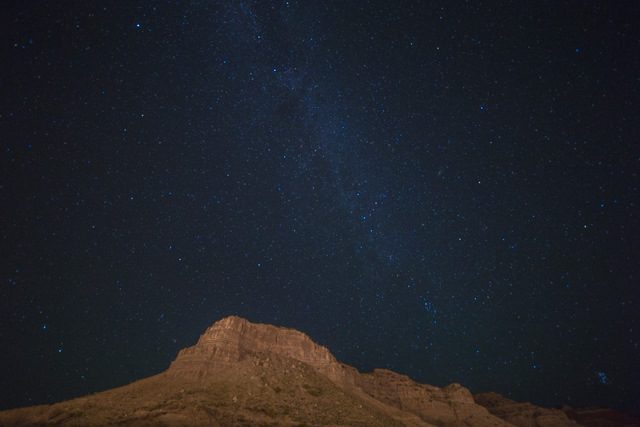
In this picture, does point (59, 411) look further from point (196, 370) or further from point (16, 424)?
point (196, 370)

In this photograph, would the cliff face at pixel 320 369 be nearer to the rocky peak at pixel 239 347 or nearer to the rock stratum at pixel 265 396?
the rocky peak at pixel 239 347

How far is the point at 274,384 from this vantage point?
4516cm

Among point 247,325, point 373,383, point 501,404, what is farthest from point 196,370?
point 501,404

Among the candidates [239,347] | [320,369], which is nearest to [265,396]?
[239,347]

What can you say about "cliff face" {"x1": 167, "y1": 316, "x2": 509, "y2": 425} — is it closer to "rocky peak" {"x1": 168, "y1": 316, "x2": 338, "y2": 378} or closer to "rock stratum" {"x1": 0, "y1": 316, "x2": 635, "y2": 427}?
"rocky peak" {"x1": 168, "y1": 316, "x2": 338, "y2": 378}

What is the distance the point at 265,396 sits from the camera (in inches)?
1630

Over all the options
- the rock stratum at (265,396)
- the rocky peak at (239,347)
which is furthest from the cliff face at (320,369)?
the rock stratum at (265,396)

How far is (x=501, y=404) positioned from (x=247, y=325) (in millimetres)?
66693

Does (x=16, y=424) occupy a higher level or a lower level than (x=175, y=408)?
lower

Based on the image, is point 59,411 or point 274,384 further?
point 274,384

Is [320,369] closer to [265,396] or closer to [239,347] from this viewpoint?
[239,347]

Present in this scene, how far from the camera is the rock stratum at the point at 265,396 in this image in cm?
3419

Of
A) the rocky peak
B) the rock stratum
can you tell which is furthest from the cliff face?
the rock stratum

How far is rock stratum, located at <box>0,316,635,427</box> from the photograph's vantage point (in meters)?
34.2
